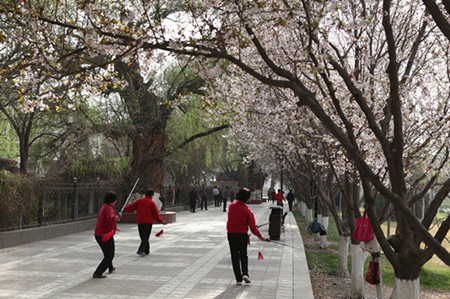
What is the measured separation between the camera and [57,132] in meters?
18.0

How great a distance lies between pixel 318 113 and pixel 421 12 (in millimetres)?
5224

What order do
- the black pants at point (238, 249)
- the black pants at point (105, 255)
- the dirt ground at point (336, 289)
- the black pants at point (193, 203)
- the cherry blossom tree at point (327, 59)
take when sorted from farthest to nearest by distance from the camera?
the black pants at point (193, 203)
the dirt ground at point (336, 289)
the black pants at point (105, 255)
the black pants at point (238, 249)
the cherry blossom tree at point (327, 59)

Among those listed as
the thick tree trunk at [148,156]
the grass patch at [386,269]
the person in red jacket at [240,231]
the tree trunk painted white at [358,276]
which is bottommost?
the grass patch at [386,269]

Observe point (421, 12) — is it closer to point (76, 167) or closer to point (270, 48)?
point (270, 48)

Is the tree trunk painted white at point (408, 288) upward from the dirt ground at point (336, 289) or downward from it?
upward

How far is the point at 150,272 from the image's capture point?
9031mm

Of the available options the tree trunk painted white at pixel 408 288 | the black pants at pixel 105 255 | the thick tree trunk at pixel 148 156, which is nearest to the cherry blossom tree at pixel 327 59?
the tree trunk painted white at pixel 408 288

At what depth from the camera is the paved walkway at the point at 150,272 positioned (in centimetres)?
729

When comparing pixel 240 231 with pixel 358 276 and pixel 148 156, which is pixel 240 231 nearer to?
pixel 358 276

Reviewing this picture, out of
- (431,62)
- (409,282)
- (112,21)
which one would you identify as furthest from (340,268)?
(112,21)

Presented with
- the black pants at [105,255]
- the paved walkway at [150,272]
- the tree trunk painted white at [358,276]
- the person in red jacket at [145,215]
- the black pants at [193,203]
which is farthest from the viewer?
the black pants at [193,203]

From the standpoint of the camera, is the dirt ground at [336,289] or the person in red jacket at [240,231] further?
the dirt ground at [336,289]

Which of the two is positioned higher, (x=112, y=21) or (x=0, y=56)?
(x=0, y=56)

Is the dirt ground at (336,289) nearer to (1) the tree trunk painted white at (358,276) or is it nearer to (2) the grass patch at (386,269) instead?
(1) the tree trunk painted white at (358,276)
